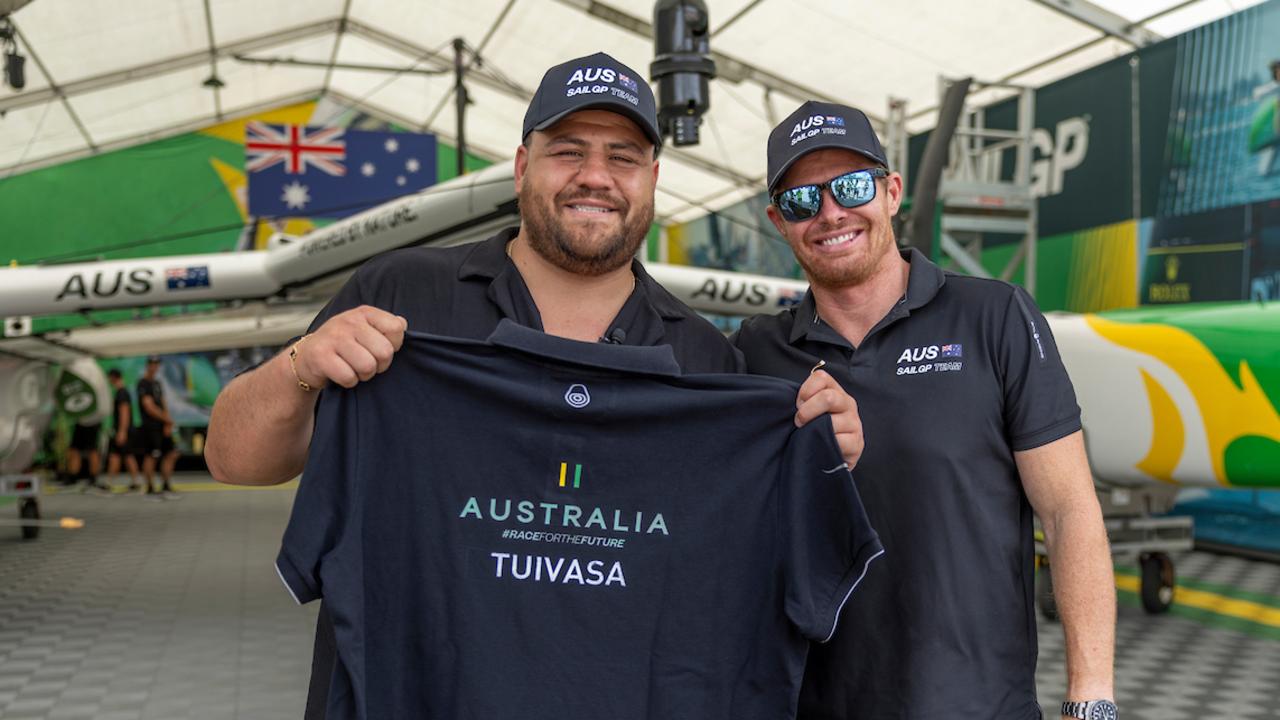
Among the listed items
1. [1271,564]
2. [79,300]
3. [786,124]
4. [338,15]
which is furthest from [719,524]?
[338,15]

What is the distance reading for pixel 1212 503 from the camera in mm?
8320

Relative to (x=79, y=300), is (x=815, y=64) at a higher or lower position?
higher

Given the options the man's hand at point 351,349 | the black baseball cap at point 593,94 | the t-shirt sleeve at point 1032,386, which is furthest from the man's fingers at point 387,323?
the t-shirt sleeve at point 1032,386

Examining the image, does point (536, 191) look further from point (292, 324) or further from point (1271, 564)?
point (292, 324)

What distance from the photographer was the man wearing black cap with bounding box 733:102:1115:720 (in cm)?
173

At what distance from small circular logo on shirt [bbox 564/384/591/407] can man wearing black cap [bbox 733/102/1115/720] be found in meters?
0.52

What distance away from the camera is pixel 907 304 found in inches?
74.1

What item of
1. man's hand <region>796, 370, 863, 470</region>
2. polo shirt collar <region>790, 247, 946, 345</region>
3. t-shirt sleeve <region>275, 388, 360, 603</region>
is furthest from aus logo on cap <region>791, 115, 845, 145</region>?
t-shirt sleeve <region>275, 388, 360, 603</region>

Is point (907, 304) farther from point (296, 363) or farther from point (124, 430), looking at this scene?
point (124, 430)

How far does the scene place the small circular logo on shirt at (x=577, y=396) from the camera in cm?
156

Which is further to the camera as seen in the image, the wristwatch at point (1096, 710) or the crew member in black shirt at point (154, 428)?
the crew member in black shirt at point (154, 428)

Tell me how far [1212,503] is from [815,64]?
5777 millimetres

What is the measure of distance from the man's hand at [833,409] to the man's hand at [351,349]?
639 millimetres

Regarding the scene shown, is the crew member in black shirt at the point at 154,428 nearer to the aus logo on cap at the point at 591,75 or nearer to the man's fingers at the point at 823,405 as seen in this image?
the aus logo on cap at the point at 591,75
